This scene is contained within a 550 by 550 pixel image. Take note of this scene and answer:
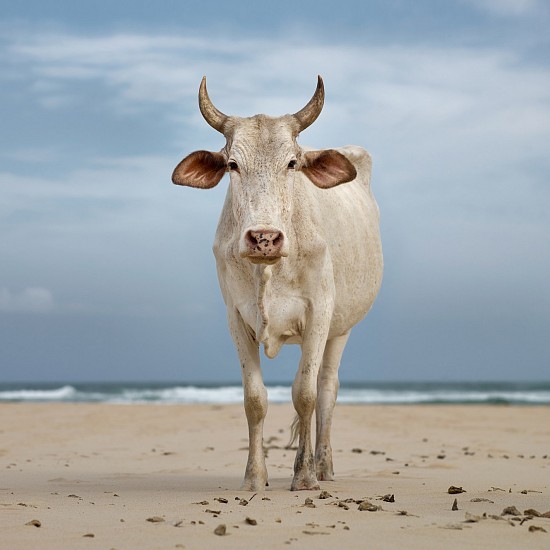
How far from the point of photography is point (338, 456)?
10445mm

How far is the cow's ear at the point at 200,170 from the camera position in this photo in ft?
21.4

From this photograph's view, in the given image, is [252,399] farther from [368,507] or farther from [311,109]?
[311,109]

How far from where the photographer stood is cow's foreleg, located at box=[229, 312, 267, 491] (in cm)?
652

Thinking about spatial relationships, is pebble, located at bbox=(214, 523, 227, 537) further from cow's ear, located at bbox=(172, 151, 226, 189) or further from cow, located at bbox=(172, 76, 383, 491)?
cow's ear, located at bbox=(172, 151, 226, 189)

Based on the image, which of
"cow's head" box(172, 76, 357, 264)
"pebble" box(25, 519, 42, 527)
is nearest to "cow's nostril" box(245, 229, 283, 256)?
"cow's head" box(172, 76, 357, 264)

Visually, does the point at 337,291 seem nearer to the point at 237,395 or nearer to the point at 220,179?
the point at 220,179

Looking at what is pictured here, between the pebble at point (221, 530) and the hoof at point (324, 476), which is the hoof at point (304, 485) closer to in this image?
the hoof at point (324, 476)

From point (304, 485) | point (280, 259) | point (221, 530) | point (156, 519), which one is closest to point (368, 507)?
point (221, 530)

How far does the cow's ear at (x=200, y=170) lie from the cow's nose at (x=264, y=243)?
1020mm

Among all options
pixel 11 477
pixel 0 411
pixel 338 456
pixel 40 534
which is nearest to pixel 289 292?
pixel 40 534

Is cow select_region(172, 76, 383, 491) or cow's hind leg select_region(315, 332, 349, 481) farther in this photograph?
cow's hind leg select_region(315, 332, 349, 481)

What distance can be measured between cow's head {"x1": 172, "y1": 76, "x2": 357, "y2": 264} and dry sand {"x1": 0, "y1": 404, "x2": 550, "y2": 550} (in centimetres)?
169

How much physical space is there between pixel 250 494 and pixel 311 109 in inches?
108

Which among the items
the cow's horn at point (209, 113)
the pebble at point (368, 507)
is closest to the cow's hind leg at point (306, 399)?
the pebble at point (368, 507)
